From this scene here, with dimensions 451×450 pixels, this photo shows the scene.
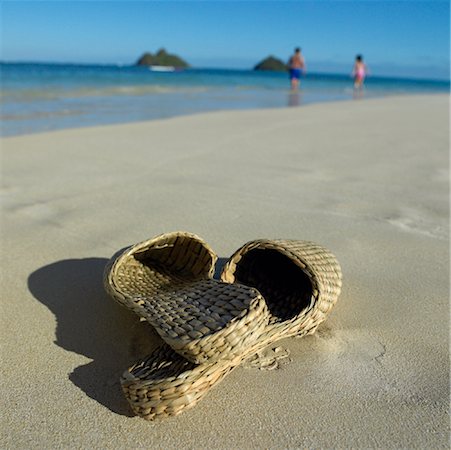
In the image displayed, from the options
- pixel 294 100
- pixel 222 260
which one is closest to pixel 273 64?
pixel 294 100

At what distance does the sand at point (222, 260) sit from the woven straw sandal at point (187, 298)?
17 centimetres

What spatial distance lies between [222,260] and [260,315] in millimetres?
1010

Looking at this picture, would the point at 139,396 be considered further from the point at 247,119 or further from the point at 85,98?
the point at 85,98

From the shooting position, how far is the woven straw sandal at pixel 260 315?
1.42 m

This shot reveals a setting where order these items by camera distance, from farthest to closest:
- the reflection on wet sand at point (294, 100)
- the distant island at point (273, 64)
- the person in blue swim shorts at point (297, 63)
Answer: the distant island at point (273, 64) → the person in blue swim shorts at point (297, 63) → the reflection on wet sand at point (294, 100)

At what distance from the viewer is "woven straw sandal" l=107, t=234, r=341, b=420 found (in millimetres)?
1421

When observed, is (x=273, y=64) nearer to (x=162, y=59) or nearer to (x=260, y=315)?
(x=162, y=59)

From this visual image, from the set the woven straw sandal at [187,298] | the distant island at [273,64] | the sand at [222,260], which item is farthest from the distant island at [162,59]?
the woven straw sandal at [187,298]

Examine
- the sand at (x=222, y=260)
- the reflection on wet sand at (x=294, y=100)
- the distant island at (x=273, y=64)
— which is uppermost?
the distant island at (x=273, y=64)

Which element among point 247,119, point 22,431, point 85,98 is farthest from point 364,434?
point 85,98

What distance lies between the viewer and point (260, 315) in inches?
58.7

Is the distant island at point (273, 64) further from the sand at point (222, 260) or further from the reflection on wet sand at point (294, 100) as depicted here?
the sand at point (222, 260)

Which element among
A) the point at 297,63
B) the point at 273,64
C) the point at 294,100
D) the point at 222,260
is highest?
the point at 273,64

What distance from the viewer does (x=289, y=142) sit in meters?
5.62
